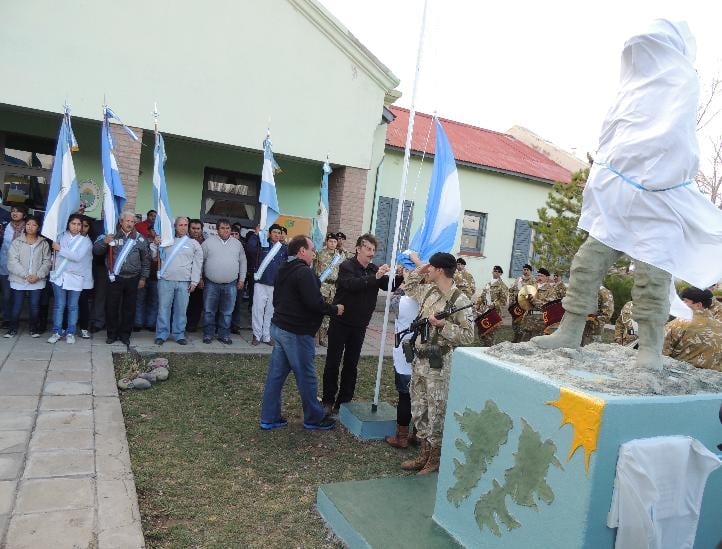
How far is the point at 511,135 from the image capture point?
22406 mm

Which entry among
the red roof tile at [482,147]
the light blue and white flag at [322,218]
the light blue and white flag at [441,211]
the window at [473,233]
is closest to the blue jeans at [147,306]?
the light blue and white flag at [322,218]

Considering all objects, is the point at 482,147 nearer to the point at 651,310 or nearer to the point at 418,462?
the point at 418,462

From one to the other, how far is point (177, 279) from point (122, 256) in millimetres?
792

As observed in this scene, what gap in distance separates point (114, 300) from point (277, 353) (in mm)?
3696

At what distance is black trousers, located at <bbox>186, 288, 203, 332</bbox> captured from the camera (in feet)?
29.4

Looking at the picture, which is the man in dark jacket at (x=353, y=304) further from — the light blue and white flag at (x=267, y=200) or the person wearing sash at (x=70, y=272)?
the person wearing sash at (x=70, y=272)

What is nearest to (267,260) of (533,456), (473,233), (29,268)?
(29,268)

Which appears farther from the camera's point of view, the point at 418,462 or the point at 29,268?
the point at 29,268

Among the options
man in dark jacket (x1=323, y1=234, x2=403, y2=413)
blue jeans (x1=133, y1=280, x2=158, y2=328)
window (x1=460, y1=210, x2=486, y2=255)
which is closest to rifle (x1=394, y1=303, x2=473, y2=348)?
man in dark jacket (x1=323, y1=234, x2=403, y2=413)

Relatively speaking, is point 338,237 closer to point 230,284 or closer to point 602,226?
point 230,284

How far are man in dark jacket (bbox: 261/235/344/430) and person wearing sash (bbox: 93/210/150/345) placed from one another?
11.4ft

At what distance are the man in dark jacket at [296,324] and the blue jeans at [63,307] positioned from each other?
382 cm

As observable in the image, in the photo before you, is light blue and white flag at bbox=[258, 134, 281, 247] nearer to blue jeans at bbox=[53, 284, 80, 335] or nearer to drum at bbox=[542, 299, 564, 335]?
blue jeans at bbox=[53, 284, 80, 335]

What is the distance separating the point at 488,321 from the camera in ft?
26.8
